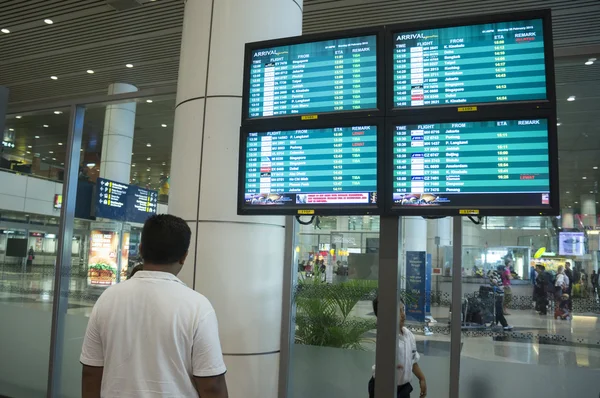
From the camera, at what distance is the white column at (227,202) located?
3010 mm

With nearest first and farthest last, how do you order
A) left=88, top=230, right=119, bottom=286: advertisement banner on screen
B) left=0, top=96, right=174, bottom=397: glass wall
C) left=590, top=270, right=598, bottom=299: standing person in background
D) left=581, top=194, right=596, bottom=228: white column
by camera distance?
left=590, top=270, right=598, bottom=299: standing person in background < left=581, top=194, right=596, bottom=228: white column < left=0, top=96, right=174, bottom=397: glass wall < left=88, top=230, right=119, bottom=286: advertisement banner on screen

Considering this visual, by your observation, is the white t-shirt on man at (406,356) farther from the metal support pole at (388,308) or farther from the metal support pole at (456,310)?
the metal support pole at (388,308)

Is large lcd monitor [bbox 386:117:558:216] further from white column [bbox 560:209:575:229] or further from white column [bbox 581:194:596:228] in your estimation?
white column [bbox 581:194:596:228]

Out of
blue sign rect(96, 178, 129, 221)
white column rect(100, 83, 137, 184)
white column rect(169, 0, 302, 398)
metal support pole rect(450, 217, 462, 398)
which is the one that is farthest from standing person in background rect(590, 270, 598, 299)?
white column rect(100, 83, 137, 184)

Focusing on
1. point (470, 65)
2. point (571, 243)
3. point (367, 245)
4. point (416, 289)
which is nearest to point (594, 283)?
point (571, 243)

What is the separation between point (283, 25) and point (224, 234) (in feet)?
4.69

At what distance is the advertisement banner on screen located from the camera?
211 inches

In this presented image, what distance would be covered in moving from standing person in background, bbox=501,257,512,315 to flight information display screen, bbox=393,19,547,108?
5.31 feet

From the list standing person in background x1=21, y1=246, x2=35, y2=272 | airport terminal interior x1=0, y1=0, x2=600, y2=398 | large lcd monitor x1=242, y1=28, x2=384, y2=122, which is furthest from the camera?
standing person in background x1=21, y1=246, x2=35, y2=272

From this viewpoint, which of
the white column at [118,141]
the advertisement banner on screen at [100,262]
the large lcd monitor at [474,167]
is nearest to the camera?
the large lcd monitor at [474,167]

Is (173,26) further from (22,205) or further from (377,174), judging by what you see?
(377,174)

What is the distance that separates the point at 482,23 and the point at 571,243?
190 centimetres

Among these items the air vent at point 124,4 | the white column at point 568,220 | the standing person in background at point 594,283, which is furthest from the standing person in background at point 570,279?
the air vent at point 124,4

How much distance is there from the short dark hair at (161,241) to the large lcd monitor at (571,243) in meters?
2.66
